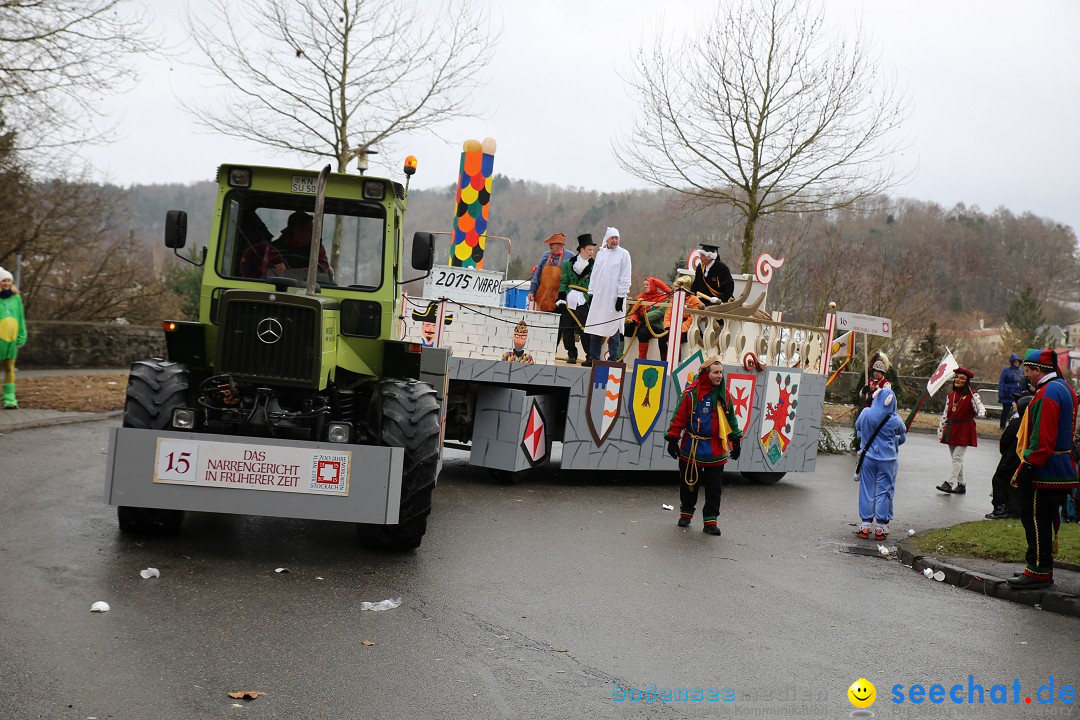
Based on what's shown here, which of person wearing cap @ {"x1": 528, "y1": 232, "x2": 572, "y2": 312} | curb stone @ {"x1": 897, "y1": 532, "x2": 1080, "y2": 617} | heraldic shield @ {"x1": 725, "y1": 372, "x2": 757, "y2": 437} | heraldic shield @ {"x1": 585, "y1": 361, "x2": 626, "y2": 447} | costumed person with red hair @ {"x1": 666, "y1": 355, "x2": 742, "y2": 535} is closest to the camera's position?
curb stone @ {"x1": 897, "y1": 532, "x2": 1080, "y2": 617}

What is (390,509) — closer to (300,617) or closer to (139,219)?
(300,617)

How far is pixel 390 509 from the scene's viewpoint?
738cm

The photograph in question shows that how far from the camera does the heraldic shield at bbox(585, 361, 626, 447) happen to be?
13.5 m

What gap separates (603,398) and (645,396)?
0.70 metres

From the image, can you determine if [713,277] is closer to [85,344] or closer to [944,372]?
[944,372]

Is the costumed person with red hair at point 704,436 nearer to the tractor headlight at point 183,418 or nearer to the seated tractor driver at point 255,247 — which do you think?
the seated tractor driver at point 255,247

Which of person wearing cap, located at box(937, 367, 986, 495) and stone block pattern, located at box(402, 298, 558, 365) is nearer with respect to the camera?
stone block pattern, located at box(402, 298, 558, 365)

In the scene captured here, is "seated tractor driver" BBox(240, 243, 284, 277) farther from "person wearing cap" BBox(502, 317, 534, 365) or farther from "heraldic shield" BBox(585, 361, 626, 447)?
"heraldic shield" BBox(585, 361, 626, 447)

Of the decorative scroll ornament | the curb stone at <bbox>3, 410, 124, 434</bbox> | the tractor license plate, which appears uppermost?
the decorative scroll ornament

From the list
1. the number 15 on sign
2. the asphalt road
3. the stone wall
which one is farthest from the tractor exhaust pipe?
the stone wall

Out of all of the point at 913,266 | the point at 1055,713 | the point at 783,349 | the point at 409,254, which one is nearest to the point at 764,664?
the point at 1055,713

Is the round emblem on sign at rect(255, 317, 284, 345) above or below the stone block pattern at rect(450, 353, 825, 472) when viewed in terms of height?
above

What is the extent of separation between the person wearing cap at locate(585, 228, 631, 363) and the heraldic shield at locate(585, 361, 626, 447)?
0.75 feet

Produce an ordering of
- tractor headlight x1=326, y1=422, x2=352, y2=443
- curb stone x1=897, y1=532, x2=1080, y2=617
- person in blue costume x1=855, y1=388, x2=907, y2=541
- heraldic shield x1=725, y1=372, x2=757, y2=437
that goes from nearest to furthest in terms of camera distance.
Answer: tractor headlight x1=326, y1=422, x2=352, y2=443 → curb stone x1=897, y1=532, x2=1080, y2=617 → person in blue costume x1=855, y1=388, x2=907, y2=541 → heraldic shield x1=725, y1=372, x2=757, y2=437
